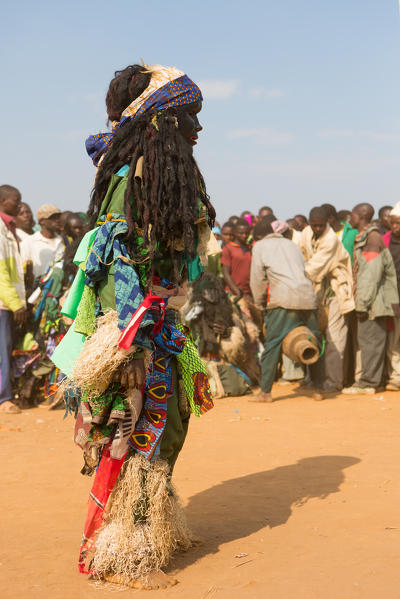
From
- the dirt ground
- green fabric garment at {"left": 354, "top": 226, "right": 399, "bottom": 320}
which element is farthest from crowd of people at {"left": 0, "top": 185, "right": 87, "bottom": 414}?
green fabric garment at {"left": 354, "top": 226, "right": 399, "bottom": 320}

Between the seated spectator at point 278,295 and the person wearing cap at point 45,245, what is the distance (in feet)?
8.74

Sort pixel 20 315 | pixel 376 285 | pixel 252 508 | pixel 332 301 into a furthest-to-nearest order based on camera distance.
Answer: pixel 332 301
pixel 376 285
pixel 20 315
pixel 252 508

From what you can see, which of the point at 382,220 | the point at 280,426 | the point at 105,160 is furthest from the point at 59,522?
the point at 382,220

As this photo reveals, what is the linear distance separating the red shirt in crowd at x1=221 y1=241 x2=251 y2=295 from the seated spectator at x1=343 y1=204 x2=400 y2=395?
86.7 inches

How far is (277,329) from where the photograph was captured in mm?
9055

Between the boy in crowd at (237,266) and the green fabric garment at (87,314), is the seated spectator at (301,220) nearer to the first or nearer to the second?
the boy in crowd at (237,266)

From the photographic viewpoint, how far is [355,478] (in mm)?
5324

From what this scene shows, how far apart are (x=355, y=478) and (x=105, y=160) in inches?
122

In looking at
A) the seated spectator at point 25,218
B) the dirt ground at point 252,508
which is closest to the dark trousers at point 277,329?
the dirt ground at point 252,508

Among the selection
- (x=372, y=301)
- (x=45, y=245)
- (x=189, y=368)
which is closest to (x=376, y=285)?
(x=372, y=301)

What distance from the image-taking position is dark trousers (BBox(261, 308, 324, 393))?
9008mm

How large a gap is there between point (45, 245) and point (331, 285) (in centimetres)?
399

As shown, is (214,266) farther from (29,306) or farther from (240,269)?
(29,306)

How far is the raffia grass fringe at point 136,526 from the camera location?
345 centimetres
